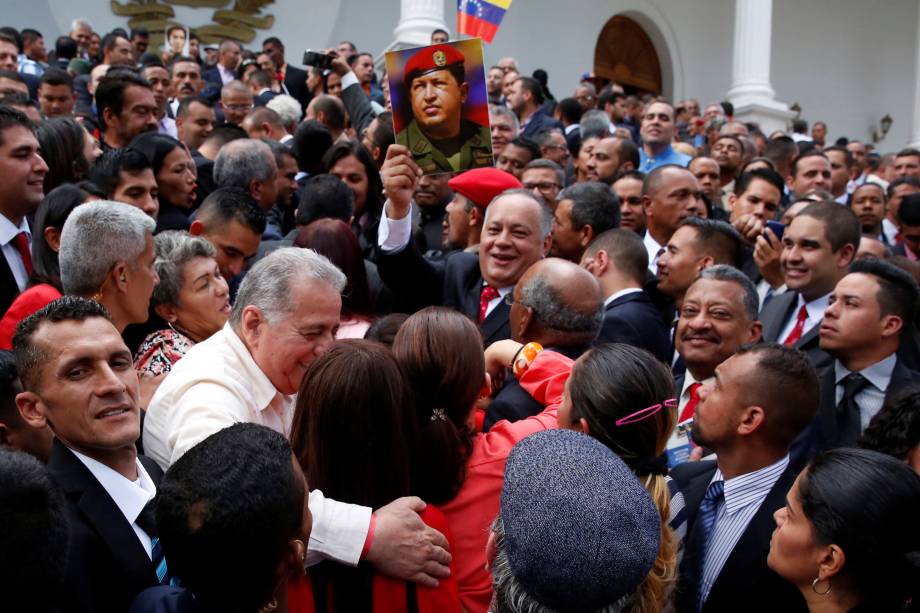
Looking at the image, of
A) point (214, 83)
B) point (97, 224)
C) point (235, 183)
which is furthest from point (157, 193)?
point (214, 83)

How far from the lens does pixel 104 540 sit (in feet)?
6.00

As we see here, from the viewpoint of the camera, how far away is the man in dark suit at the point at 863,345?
3.30 m

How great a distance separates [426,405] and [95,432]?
82 cm

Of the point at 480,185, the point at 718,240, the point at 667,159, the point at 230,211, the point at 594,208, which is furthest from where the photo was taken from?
the point at 667,159

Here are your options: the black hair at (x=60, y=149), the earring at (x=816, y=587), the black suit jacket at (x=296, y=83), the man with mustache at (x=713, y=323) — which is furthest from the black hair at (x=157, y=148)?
the black suit jacket at (x=296, y=83)

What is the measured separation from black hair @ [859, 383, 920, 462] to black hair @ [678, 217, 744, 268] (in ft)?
5.79

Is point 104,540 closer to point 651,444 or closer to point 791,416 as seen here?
point 651,444

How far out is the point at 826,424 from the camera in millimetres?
3293

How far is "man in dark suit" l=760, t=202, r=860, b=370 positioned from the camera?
414cm

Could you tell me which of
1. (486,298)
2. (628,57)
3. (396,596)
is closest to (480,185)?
(486,298)

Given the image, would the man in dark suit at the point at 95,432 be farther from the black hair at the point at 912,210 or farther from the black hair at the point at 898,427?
the black hair at the point at 912,210

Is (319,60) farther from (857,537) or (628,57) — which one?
(628,57)

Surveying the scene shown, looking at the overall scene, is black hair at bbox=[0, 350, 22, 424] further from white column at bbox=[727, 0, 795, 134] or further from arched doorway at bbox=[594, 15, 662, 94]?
arched doorway at bbox=[594, 15, 662, 94]

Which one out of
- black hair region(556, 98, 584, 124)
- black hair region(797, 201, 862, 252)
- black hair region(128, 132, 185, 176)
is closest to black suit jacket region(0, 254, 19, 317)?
black hair region(128, 132, 185, 176)
